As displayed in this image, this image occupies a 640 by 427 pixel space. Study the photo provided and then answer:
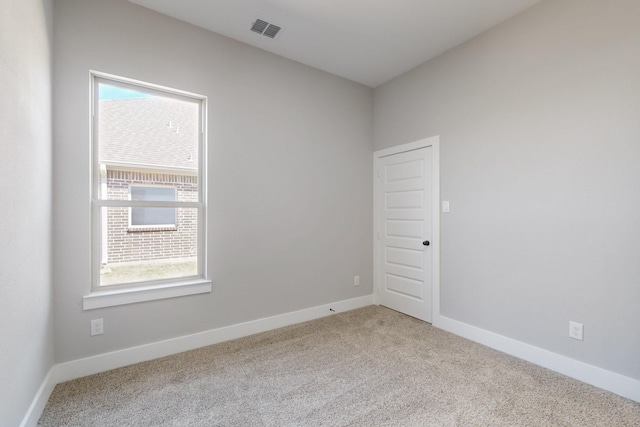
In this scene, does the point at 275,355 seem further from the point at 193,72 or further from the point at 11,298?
the point at 193,72

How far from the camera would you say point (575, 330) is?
2.15 metres

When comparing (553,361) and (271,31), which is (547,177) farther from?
(271,31)

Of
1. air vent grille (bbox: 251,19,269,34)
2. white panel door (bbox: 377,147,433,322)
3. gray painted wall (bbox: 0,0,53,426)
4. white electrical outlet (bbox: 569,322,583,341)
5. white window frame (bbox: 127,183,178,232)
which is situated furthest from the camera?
white panel door (bbox: 377,147,433,322)

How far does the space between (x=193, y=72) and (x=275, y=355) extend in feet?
8.81

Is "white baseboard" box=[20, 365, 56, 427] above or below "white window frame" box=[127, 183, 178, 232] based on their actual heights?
below

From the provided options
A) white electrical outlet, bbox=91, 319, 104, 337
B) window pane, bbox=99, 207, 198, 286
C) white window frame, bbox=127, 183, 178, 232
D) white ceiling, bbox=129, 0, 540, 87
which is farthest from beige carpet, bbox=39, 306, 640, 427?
white ceiling, bbox=129, 0, 540, 87

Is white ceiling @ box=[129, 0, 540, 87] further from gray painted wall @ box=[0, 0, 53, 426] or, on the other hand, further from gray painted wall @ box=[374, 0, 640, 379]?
gray painted wall @ box=[0, 0, 53, 426]

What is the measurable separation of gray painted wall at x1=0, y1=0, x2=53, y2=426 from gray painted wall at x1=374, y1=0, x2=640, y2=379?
10.8ft

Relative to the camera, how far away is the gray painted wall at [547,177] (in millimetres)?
1941

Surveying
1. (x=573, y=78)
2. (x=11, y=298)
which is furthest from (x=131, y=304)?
(x=573, y=78)

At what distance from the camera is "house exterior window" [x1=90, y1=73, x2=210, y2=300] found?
2322 millimetres

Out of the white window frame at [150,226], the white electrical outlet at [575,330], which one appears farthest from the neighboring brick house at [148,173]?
the white electrical outlet at [575,330]

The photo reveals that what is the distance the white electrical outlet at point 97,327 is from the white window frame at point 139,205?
0.12m

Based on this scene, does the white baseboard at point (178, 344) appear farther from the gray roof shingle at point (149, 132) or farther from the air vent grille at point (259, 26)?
the air vent grille at point (259, 26)
